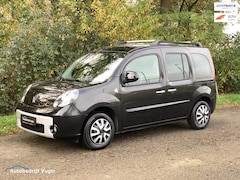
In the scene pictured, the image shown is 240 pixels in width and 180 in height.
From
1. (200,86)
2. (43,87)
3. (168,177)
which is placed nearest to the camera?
(168,177)

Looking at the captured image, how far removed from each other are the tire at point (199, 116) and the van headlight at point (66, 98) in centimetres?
275

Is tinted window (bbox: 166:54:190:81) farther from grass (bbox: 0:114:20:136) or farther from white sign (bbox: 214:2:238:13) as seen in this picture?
white sign (bbox: 214:2:238:13)

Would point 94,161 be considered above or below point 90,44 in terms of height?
below

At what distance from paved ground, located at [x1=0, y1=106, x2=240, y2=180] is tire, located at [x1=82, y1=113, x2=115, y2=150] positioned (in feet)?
0.45

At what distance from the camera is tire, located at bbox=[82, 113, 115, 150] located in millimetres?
5887

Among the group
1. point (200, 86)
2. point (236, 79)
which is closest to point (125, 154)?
point (200, 86)

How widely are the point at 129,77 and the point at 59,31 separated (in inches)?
152

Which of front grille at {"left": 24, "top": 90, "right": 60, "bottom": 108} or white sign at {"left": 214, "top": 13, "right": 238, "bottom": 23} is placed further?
white sign at {"left": 214, "top": 13, "right": 238, "bottom": 23}

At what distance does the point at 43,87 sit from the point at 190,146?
2.72 meters

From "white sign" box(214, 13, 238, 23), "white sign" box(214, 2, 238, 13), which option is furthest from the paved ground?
"white sign" box(214, 2, 238, 13)

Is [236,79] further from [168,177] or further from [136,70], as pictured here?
[168,177]

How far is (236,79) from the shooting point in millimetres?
12625

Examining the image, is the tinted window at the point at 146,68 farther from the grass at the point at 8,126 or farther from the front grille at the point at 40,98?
the grass at the point at 8,126

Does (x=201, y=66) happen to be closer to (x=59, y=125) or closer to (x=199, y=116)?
(x=199, y=116)
